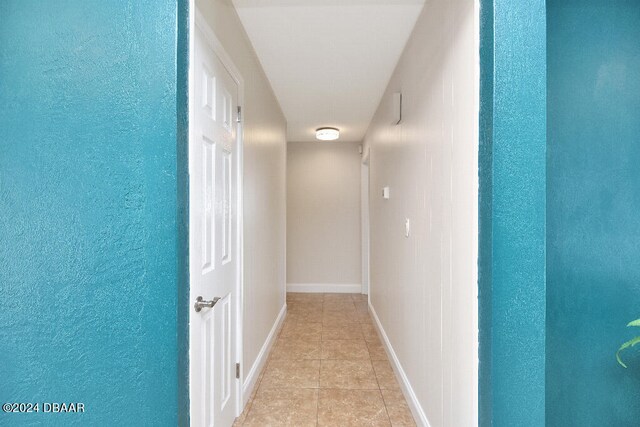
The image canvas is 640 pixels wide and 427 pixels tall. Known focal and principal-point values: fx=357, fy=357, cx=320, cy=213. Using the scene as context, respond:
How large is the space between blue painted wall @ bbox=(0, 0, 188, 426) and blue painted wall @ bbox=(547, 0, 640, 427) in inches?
53.0

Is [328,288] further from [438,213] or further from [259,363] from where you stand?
[438,213]

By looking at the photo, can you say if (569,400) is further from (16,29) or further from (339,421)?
(16,29)

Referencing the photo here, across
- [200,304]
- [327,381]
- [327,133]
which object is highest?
[327,133]

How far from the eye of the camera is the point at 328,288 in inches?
223

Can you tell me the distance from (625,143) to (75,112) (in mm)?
1885

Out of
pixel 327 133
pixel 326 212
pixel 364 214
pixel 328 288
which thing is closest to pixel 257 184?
pixel 327 133

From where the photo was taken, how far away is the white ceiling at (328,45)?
2.01m

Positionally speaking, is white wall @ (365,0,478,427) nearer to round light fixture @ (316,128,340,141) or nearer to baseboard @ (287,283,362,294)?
round light fixture @ (316,128,340,141)

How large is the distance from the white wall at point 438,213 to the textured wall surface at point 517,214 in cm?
15

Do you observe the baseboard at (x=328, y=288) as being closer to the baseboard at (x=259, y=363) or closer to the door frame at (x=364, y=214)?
the door frame at (x=364, y=214)

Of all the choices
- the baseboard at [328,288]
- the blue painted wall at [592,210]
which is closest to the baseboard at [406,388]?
the blue painted wall at [592,210]

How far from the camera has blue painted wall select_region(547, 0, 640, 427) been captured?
1.32 metres

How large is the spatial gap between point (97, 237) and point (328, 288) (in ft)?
15.8

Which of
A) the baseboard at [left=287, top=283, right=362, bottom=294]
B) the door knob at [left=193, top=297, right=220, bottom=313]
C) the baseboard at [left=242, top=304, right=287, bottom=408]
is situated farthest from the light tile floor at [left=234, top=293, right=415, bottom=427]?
the baseboard at [left=287, top=283, right=362, bottom=294]
